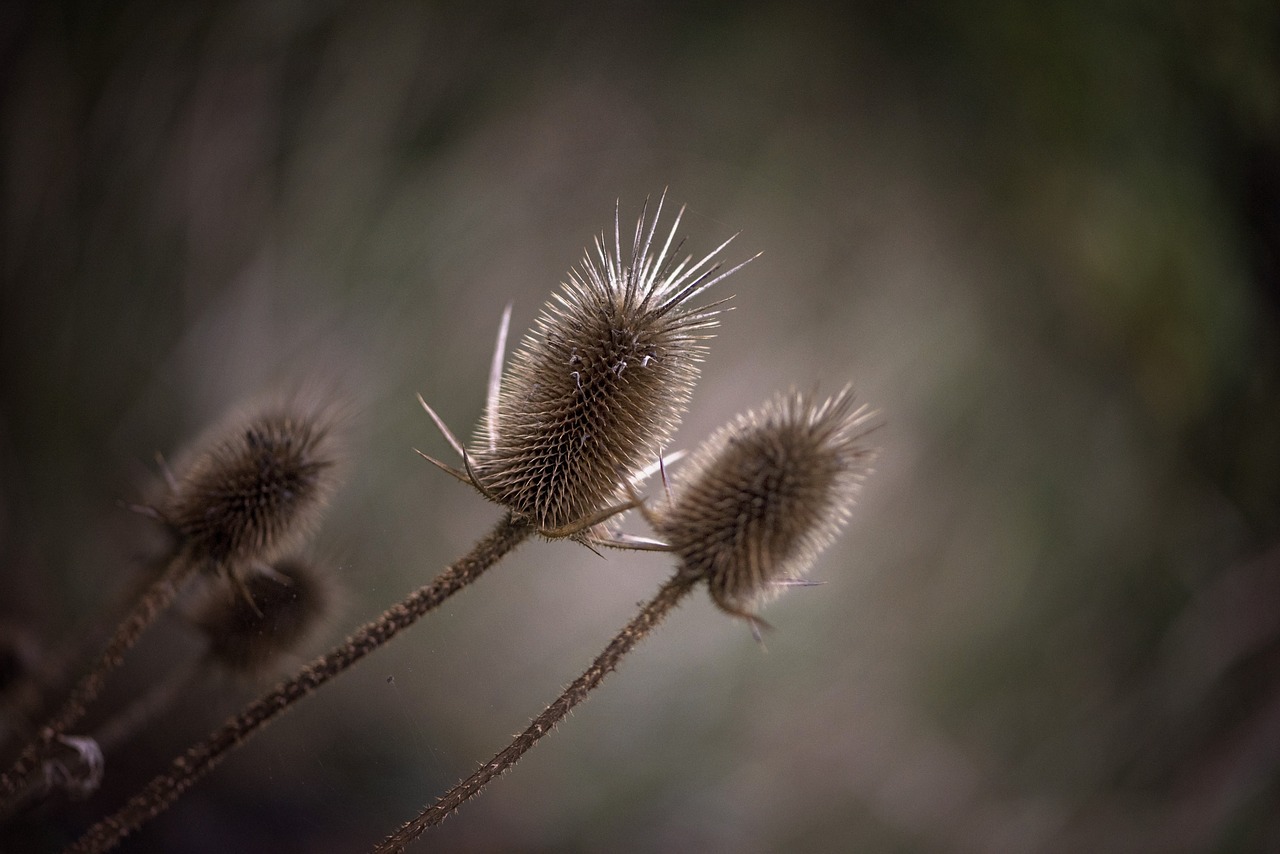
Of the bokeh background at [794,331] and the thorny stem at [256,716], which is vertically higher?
the bokeh background at [794,331]

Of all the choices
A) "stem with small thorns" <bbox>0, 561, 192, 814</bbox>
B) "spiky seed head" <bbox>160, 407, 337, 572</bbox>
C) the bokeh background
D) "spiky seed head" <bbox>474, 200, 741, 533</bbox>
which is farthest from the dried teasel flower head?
the bokeh background

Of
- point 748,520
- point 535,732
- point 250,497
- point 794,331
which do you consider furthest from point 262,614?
point 794,331

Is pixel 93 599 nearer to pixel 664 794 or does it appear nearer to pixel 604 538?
pixel 604 538

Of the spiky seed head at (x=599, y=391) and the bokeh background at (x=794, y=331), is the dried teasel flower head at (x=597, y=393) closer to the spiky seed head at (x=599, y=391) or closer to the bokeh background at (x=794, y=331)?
the spiky seed head at (x=599, y=391)

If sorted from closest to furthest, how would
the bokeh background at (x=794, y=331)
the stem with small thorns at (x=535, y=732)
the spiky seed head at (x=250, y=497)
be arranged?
1. the stem with small thorns at (x=535, y=732)
2. the spiky seed head at (x=250, y=497)
3. the bokeh background at (x=794, y=331)

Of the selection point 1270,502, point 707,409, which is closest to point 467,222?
point 707,409

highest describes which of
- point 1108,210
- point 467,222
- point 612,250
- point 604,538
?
point 1108,210

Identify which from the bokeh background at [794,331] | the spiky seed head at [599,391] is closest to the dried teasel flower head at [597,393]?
the spiky seed head at [599,391]
